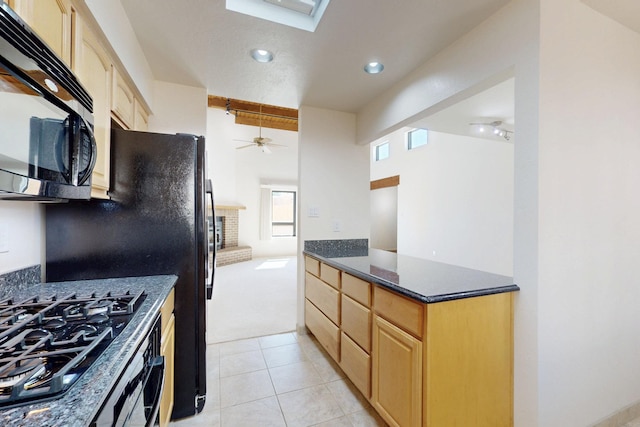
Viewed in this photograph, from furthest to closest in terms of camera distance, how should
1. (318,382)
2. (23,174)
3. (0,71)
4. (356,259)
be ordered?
(356,259)
(318,382)
(23,174)
(0,71)

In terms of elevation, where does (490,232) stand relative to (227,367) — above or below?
above

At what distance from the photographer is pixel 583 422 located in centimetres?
153

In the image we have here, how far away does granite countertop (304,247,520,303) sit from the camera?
1.37 m

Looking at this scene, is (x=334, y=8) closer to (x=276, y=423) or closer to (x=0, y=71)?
(x=0, y=71)

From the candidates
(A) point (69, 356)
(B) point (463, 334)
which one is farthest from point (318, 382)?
(A) point (69, 356)

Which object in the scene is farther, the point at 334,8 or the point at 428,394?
the point at 334,8

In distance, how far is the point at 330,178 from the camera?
3064mm

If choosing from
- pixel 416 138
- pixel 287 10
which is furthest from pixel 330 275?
pixel 416 138

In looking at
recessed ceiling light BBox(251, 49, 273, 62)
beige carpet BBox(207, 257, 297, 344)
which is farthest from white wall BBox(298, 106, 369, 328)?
recessed ceiling light BBox(251, 49, 273, 62)

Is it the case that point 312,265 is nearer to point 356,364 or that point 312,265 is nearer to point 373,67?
point 356,364

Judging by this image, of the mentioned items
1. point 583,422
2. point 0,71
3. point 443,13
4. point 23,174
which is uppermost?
point 443,13

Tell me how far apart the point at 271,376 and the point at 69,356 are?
1.76m

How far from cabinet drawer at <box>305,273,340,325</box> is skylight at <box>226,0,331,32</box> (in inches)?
75.0

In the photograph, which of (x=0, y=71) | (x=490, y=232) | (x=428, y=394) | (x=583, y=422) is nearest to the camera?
(x=0, y=71)
